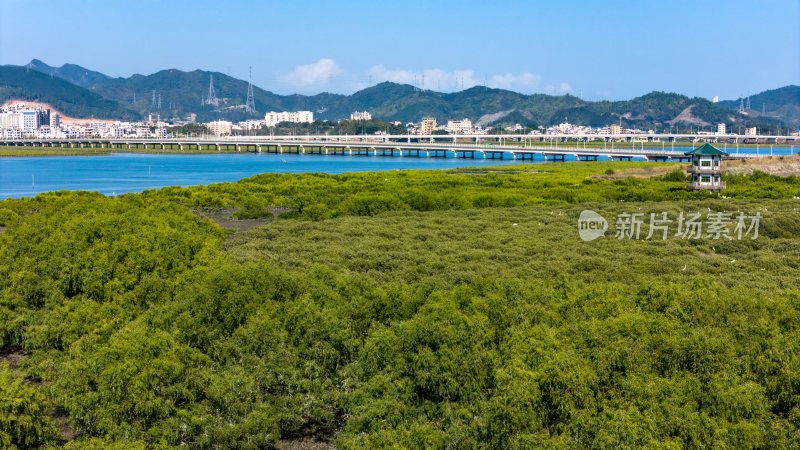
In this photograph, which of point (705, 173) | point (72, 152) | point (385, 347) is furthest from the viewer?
point (72, 152)

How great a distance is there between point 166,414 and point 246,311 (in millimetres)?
3672

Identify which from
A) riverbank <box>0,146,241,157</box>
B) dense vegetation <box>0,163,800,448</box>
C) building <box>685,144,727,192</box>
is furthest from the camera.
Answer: riverbank <box>0,146,241,157</box>

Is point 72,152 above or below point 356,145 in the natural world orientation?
below

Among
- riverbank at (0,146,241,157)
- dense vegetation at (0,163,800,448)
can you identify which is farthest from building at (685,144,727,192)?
riverbank at (0,146,241,157)

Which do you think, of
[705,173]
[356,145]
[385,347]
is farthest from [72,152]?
[385,347]

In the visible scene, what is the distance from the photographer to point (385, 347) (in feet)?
40.5

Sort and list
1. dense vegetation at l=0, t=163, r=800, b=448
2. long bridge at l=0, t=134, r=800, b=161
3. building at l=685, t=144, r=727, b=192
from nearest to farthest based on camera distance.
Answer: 1. dense vegetation at l=0, t=163, r=800, b=448
2. building at l=685, t=144, r=727, b=192
3. long bridge at l=0, t=134, r=800, b=161

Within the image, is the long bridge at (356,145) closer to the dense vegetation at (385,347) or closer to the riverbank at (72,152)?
the riverbank at (72,152)

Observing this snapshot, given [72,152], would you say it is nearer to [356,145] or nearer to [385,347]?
[356,145]

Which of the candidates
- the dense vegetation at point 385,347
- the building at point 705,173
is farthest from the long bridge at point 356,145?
the dense vegetation at point 385,347

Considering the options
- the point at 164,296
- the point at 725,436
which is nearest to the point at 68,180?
the point at 164,296

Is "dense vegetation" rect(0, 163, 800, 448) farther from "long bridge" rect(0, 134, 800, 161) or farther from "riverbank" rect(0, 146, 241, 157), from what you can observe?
"riverbank" rect(0, 146, 241, 157)

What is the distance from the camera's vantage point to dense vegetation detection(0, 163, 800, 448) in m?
10.3

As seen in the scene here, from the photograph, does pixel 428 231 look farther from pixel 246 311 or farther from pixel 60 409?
pixel 60 409
